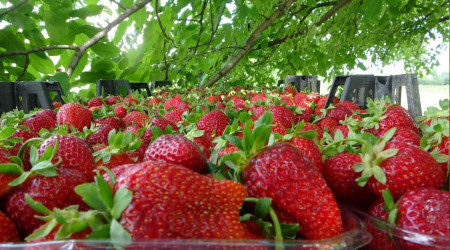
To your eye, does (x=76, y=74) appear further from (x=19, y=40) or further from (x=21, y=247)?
(x=21, y=247)

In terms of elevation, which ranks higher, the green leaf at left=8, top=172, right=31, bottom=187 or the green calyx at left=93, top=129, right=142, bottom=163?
the green calyx at left=93, top=129, right=142, bottom=163

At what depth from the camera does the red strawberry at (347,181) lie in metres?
0.48

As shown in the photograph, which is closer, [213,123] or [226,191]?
[226,191]

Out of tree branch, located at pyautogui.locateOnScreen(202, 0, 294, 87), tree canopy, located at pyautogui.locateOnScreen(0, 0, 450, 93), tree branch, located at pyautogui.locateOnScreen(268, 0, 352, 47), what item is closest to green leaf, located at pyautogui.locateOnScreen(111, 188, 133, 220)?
tree canopy, located at pyautogui.locateOnScreen(0, 0, 450, 93)

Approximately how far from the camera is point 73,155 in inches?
19.9

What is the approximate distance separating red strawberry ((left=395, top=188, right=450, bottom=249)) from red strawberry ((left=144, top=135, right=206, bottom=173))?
22 centimetres

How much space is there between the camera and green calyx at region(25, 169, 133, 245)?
326 millimetres

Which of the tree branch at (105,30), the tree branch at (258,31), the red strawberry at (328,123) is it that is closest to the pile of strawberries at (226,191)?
the red strawberry at (328,123)

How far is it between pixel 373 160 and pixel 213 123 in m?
0.46

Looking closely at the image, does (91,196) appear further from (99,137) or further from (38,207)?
(99,137)

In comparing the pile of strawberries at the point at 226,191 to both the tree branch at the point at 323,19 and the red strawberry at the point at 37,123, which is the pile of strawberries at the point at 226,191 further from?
the tree branch at the point at 323,19

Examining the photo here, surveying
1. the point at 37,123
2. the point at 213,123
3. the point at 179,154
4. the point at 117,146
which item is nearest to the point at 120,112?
the point at 37,123

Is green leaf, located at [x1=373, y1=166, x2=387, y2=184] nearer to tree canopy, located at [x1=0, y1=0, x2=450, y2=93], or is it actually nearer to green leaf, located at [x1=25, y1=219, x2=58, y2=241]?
green leaf, located at [x1=25, y1=219, x2=58, y2=241]

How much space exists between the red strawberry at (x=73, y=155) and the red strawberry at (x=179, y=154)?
8cm
